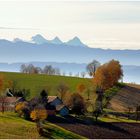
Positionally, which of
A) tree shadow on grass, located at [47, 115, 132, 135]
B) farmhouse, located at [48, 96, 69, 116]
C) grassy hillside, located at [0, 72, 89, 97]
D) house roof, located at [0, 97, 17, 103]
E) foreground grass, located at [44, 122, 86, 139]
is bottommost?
foreground grass, located at [44, 122, 86, 139]

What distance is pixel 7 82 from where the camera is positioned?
4943 inches

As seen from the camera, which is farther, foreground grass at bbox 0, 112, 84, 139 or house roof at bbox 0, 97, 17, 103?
house roof at bbox 0, 97, 17, 103

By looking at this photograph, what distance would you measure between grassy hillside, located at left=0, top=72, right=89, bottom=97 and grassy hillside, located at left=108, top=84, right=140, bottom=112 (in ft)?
38.2

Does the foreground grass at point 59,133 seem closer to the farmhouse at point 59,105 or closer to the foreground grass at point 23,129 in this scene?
the foreground grass at point 23,129

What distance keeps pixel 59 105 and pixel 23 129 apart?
25.3 meters

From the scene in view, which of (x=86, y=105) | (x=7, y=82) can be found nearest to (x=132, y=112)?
(x=86, y=105)

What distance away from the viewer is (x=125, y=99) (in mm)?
124188

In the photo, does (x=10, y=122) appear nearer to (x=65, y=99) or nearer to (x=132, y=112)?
(x=65, y=99)

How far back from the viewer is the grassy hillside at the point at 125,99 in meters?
116

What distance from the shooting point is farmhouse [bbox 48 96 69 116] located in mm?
99000

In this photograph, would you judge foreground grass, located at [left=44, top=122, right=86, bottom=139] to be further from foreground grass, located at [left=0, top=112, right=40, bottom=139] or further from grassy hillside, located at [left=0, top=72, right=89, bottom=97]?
grassy hillside, located at [left=0, top=72, right=89, bottom=97]

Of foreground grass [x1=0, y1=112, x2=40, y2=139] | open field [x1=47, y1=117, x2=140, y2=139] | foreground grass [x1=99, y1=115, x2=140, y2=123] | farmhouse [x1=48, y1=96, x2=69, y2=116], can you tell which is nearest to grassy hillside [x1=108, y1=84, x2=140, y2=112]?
foreground grass [x1=99, y1=115, x2=140, y2=123]

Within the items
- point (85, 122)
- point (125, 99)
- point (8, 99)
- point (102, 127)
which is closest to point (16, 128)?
point (102, 127)

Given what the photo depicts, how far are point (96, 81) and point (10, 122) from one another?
48.7 m
